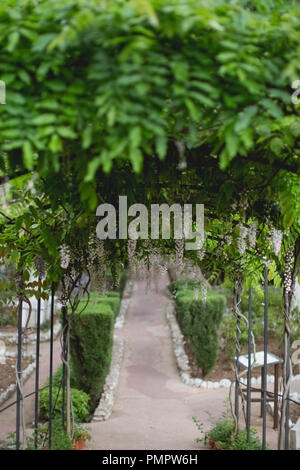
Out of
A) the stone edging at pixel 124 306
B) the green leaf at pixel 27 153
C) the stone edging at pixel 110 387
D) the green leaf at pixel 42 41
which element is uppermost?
the green leaf at pixel 42 41

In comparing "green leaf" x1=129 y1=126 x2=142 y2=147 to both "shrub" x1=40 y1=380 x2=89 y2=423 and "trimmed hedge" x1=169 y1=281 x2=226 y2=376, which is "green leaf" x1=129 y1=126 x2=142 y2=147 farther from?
"trimmed hedge" x1=169 y1=281 x2=226 y2=376

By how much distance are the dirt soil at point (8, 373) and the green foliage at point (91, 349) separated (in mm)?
1596

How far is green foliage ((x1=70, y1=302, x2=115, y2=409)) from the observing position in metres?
6.06

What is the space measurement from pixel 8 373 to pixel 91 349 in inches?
103

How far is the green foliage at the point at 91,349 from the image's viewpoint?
19.9 ft

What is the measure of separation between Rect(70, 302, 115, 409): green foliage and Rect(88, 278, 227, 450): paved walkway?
21.3 inches

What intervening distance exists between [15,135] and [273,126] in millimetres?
928

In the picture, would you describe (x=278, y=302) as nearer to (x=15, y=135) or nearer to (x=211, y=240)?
(x=211, y=240)

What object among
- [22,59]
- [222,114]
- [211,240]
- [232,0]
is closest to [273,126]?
[222,114]

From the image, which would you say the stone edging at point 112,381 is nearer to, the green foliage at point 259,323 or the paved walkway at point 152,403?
the paved walkway at point 152,403

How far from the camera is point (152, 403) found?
6.24 m

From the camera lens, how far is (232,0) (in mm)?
1404

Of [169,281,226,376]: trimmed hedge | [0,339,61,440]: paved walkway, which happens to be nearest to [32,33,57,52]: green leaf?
[0,339,61,440]: paved walkway
